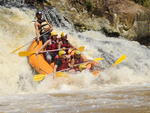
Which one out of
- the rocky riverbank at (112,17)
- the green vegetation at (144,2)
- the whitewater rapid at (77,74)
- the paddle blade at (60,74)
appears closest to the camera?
the whitewater rapid at (77,74)

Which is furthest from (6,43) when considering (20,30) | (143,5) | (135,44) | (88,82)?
(143,5)

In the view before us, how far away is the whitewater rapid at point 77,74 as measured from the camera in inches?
247

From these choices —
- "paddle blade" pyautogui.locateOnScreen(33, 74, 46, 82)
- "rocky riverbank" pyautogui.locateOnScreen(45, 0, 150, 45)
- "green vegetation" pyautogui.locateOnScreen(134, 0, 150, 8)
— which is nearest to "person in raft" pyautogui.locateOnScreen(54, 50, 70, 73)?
"paddle blade" pyautogui.locateOnScreen(33, 74, 46, 82)

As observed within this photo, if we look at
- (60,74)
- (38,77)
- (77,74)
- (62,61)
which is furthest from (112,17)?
(38,77)

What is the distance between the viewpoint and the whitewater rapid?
627cm

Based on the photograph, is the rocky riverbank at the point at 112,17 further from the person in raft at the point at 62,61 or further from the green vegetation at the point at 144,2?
the person in raft at the point at 62,61

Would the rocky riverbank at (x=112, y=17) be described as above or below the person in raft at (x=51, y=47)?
below

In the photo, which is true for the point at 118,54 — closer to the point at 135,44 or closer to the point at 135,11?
the point at 135,44

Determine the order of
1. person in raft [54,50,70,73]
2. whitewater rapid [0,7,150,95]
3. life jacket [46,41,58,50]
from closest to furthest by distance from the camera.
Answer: whitewater rapid [0,7,150,95], person in raft [54,50,70,73], life jacket [46,41,58,50]

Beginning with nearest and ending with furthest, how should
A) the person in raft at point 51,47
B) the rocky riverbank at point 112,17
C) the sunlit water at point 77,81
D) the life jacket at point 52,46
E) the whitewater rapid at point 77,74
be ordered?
1. the sunlit water at point 77,81
2. the whitewater rapid at point 77,74
3. the person in raft at point 51,47
4. the life jacket at point 52,46
5. the rocky riverbank at point 112,17

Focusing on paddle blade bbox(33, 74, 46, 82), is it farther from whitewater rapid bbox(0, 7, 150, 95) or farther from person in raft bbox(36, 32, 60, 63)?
person in raft bbox(36, 32, 60, 63)

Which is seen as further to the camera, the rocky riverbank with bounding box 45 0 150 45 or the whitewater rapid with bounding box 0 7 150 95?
the rocky riverbank with bounding box 45 0 150 45

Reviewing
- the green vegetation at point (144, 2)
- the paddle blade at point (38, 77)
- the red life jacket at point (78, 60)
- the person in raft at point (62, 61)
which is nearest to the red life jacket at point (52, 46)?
the person in raft at point (62, 61)

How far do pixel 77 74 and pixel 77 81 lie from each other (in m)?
0.41
